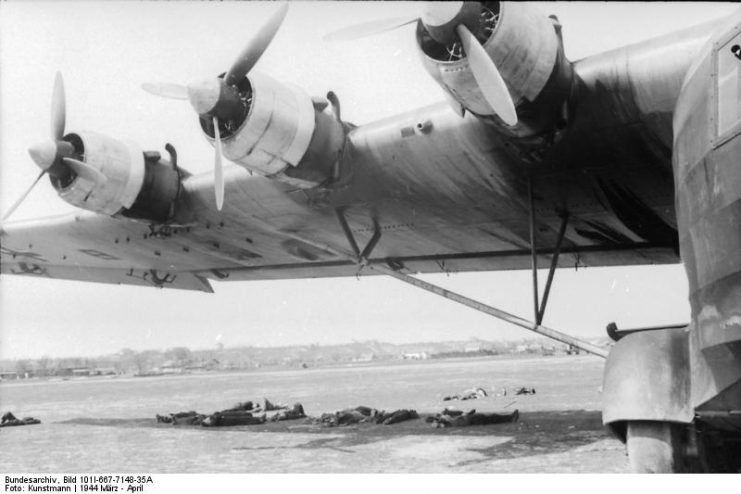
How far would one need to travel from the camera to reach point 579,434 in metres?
9.78

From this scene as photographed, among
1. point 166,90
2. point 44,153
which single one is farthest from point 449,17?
point 44,153

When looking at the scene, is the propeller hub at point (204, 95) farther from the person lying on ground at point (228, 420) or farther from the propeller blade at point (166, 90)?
the person lying on ground at point (228, 420)

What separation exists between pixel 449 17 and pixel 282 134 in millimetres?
3151

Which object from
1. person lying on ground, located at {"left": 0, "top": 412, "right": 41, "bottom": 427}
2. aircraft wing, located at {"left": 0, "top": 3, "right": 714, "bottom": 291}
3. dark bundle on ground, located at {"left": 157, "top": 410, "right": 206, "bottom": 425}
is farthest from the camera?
person lying on ground, located at {"left": 0, "top": 412, "right": 41, "bottom": 427}

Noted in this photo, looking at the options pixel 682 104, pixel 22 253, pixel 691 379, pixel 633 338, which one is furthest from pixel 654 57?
pixel 22 253

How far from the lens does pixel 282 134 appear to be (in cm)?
810

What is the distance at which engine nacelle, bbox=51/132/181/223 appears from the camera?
1028 cm

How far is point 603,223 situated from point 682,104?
13.9 ft

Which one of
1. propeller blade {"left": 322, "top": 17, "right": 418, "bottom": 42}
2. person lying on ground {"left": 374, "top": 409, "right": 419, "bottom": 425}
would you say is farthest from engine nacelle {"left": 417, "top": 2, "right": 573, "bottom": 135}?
person lying on ground {"left": 374, "top": 409, "right": 419, "bottom": 425}

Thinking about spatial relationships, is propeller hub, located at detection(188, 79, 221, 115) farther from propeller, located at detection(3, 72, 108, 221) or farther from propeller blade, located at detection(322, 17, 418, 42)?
propeller, located at detection(3, 72, 108, 221)

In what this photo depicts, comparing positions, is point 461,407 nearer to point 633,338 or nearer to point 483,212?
point 483,212

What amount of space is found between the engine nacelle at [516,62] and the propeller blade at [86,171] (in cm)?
644

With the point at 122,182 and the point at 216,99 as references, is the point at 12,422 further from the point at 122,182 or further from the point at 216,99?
the point at 216,99

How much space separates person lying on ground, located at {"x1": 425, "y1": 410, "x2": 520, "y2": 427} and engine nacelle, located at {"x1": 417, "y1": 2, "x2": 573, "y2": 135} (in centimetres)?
655
